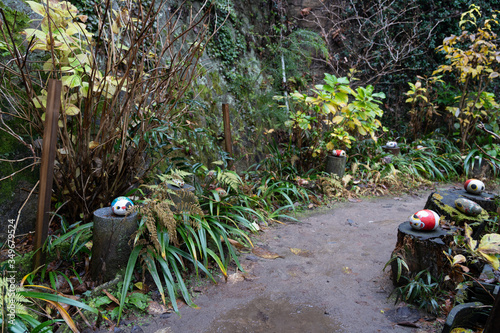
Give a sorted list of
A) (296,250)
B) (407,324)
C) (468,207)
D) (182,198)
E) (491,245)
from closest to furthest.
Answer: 1. (491,245)
2. (407,324)
3. (182,198)
4. (468,207)
5. (296,250)

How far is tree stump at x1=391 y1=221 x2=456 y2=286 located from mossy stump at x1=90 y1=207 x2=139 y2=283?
1999 millimetres

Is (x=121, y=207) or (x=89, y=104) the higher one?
(x=89, y=104)

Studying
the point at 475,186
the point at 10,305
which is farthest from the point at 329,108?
the point at 10,305

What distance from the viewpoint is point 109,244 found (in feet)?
7.18

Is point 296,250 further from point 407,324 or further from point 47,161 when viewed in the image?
point 47,161

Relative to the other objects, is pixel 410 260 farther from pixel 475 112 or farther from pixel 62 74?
pixel 475 112

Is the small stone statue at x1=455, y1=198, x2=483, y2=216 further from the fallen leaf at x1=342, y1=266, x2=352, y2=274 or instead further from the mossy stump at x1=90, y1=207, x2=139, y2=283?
the mossy stump at x1=90, y1=207, x2=139, y2=283

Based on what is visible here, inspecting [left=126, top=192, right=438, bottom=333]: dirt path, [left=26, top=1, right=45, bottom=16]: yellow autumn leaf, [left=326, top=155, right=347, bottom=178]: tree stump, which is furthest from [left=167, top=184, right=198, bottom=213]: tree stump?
[left=326, top=155, right=347, bottom=178]: tree stump

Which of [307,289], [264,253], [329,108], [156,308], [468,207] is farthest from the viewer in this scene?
[329,108]

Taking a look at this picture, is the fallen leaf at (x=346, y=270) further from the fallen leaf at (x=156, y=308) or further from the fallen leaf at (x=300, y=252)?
the fallen leaf at (x=156, y=308)

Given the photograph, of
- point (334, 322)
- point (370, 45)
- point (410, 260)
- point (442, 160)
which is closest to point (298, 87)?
point (370, 45)

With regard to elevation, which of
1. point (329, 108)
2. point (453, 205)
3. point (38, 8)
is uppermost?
point (38, 8)

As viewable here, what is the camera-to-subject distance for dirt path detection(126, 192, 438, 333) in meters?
2.05

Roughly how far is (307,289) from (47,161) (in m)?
2.06
